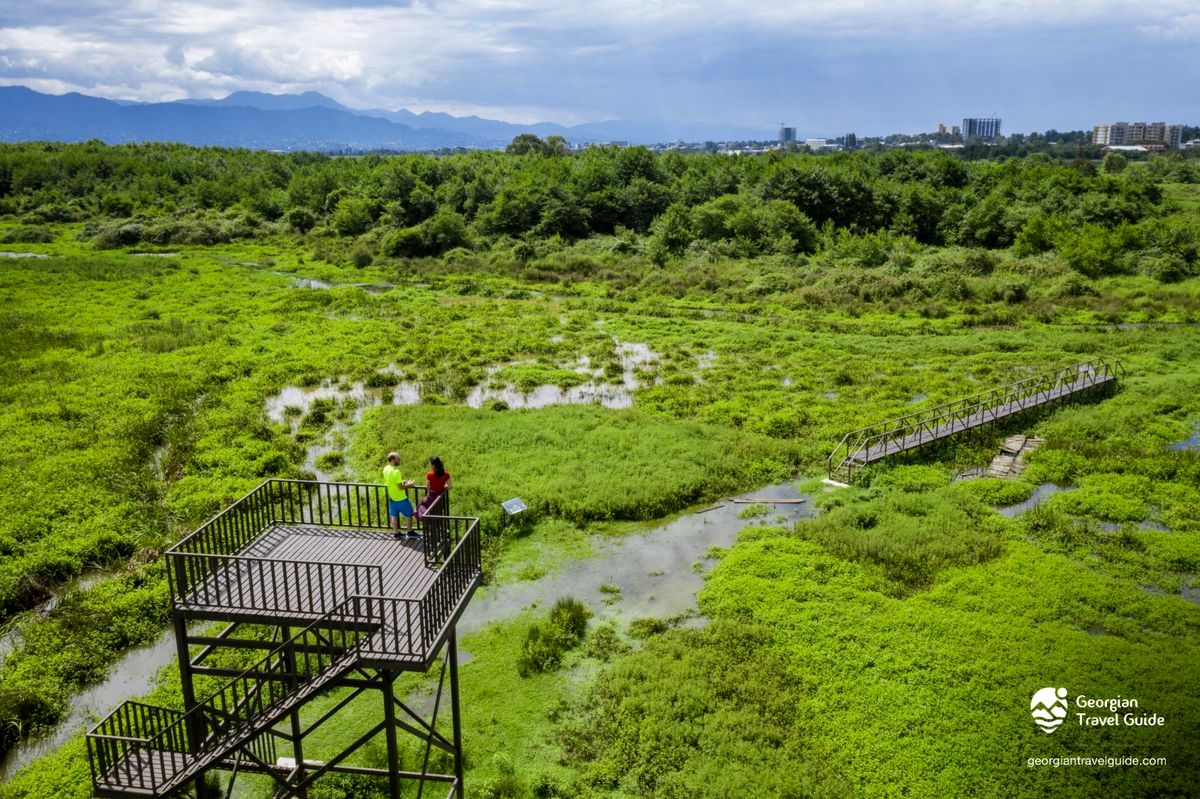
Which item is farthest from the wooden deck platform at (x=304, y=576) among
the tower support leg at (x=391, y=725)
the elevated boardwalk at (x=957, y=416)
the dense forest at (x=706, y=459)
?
the elevated boardwalk at (x=957, y=416)

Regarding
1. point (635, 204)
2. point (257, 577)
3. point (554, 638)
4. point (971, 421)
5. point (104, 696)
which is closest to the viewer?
point (257, 577)

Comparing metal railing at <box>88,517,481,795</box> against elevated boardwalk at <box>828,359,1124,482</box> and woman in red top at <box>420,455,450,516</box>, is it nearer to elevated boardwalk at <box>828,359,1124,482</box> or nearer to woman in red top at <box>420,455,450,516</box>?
woman in red top at <box>420,455,450,516</box>

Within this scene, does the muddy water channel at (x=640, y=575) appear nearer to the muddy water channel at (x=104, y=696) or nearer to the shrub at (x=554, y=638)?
the shrub at (x=554, y=638)

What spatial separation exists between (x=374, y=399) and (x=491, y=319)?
56.8 feet

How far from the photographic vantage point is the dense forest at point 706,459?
15.2 m

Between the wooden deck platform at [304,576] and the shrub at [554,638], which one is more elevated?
the wooden deck platform at [304,576]

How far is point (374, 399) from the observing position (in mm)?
36500

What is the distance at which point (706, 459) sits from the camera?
2814cm
